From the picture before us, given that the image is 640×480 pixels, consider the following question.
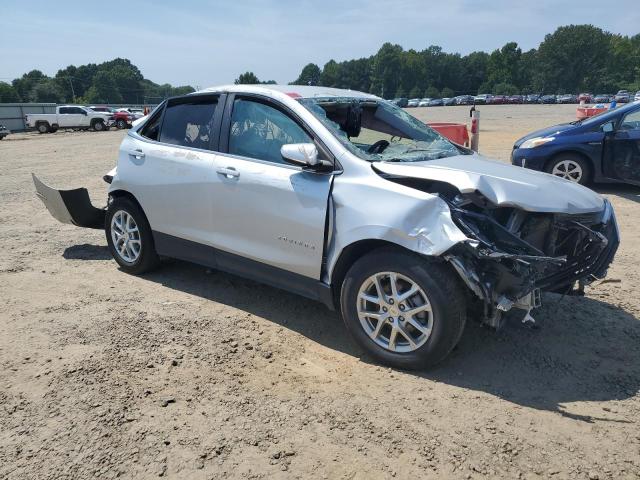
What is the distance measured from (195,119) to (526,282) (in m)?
3.15

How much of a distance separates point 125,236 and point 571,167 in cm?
722

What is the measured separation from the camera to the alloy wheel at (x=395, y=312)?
11.1 feet

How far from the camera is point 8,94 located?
75375mm

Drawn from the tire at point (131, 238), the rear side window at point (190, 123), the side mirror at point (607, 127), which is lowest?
the tire at point (131, 238)

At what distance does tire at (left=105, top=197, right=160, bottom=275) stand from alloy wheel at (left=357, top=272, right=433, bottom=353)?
2528 millimetres

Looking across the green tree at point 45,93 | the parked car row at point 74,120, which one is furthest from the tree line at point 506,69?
the parked car row at point 74,120

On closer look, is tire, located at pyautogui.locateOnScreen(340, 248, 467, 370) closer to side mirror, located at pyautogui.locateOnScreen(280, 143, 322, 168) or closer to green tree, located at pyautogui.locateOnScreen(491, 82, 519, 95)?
side mirror, located at pyautogui.locateOnScreen(280, 143, 322, 168)

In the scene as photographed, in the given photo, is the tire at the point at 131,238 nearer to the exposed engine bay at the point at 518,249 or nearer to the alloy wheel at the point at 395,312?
the alloy wheel at the point at 395,312

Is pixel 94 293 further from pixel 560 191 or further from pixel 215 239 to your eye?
pixel 560 191

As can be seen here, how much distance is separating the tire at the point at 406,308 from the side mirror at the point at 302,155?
764 millimetres

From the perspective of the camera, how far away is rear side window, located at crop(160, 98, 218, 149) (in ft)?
15.2

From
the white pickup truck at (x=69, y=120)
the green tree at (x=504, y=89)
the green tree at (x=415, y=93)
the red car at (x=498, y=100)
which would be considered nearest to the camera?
the white pickup truck at (x=69, y=120)

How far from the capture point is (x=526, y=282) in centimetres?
321

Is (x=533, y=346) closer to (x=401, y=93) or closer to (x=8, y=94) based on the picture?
(x=8, y=94)
